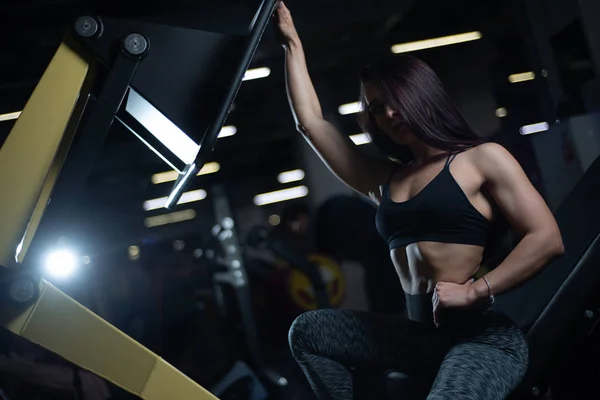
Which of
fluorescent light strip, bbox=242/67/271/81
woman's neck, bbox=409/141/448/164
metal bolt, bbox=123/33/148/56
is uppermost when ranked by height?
fluorescent light strip, bbox=242/67/271/81

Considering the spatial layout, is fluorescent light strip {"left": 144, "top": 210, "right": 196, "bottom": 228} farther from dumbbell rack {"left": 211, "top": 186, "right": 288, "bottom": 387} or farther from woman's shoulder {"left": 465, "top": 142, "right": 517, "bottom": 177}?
woman's shoulder {"left": 465, "top": 142, "right": 517, "bottom": 177}

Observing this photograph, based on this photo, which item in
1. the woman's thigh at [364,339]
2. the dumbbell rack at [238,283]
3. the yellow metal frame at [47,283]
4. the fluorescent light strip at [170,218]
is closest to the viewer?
the yellow metal frame at [47,283]

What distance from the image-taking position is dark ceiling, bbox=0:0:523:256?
2.50 meters

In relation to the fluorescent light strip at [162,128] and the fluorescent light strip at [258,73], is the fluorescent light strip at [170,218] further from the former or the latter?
the fluorescent light strip at [162,128]

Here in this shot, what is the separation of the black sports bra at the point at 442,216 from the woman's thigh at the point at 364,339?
0.17 meters

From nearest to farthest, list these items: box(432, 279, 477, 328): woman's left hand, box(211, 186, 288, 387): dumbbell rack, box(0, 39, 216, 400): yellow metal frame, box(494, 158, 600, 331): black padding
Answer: box(0, 39, 216, 400): yellow metal frame, box(432, 279, 477, 328): woman's left hand, box(494, 158, 600, 331): black padding, box(211, 186, 288, 387): dumbbell rack

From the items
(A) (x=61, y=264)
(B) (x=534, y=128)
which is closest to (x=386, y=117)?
(B) (x=534, y=128)

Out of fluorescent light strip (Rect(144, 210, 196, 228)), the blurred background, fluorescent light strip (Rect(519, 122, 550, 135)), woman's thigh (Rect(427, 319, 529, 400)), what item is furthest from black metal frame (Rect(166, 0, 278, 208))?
fluorescent light strip (Rect(144, 210, 196, 228))

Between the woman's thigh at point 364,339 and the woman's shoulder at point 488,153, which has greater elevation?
the woman's shoulder at point 488,153

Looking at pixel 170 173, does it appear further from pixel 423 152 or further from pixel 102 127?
pixel 102 127

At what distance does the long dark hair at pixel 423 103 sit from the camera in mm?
1217

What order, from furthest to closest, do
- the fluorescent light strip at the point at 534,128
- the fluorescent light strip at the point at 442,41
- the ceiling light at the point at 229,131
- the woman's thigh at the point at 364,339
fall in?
the ceiling light at the point at 229,131
the fluorescent light strip at the point at 442,41
the fluorescent light strip at the point at 534,128
the woman's thigh at the point at 364,339

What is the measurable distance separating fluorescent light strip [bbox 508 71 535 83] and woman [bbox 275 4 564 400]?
4.75 ft

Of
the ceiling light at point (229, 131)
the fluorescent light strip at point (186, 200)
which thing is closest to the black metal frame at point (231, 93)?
A: the ceiling light at point (229, 131)
